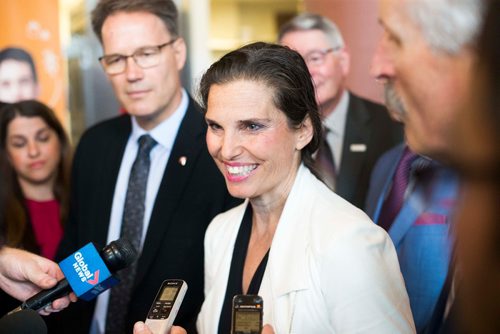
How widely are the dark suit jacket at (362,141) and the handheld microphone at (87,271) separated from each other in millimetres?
1949

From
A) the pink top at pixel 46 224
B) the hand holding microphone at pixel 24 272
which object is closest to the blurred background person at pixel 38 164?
the pink top at pixel 46 224

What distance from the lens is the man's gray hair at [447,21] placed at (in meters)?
1.04

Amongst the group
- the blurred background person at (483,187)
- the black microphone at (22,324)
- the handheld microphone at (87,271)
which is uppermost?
the blurred background person at (483,187)

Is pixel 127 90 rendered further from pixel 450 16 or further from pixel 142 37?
pixel 450 16

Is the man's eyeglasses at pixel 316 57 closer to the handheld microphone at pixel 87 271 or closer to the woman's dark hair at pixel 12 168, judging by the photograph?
the woman's dark hair at pixel 12 168

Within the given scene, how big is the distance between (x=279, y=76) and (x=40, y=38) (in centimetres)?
285

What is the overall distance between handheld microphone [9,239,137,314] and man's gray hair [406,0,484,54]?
1114 millimetres

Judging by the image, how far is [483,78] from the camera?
2.72ft

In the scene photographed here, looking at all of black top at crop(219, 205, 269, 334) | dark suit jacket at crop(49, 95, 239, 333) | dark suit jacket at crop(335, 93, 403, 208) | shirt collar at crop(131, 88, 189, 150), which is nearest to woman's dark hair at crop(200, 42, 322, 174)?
black top at crop(219, 205, 269, 334)

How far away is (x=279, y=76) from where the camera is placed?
2189 mm

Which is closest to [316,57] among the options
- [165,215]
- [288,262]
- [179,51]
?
[179,51]

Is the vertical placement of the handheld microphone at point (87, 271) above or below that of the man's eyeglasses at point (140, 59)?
below

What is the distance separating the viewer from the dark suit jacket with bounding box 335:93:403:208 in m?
3.76

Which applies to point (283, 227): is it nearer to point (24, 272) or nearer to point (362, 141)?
point (24, 272)
